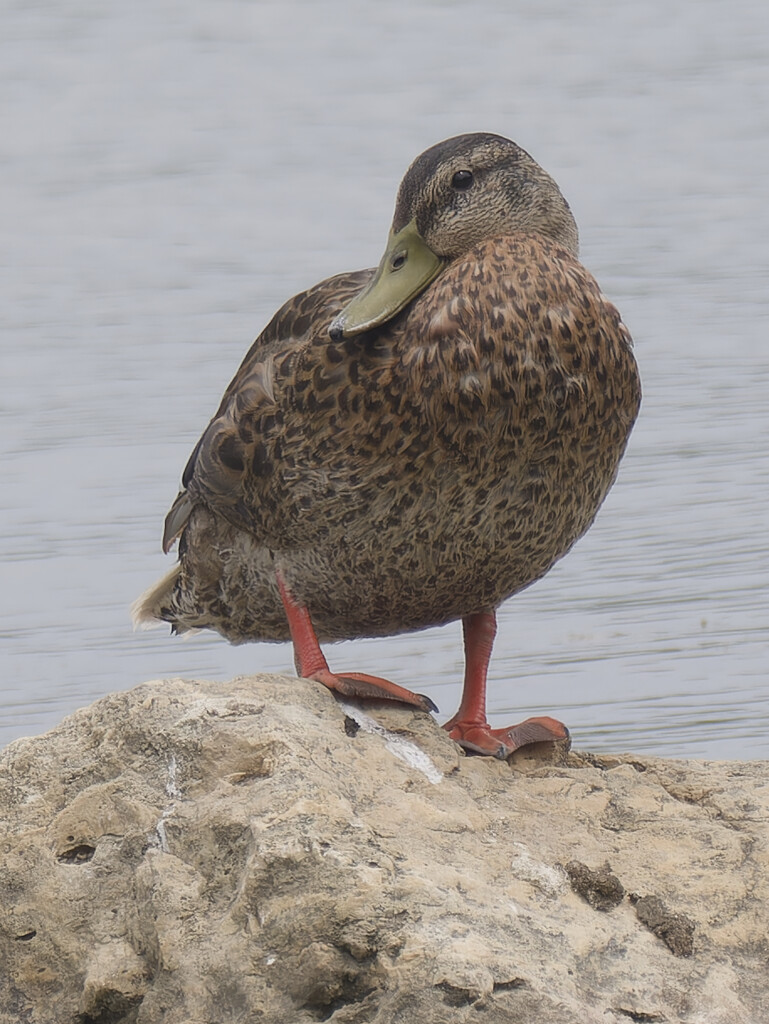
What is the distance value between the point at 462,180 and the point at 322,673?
3.25 feet

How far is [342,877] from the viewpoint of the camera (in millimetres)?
3016

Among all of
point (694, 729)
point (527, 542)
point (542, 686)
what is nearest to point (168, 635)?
point (542, 686)

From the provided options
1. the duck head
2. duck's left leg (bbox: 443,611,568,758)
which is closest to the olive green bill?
the duck head

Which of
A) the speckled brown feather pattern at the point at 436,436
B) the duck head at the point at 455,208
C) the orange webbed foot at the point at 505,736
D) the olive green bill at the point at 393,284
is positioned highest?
the duck head at the point at 455,208

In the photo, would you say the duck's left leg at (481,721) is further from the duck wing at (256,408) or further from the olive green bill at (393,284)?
the olive green bill at (393,284)

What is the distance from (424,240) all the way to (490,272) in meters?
0.23

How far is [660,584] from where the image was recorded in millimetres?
6324

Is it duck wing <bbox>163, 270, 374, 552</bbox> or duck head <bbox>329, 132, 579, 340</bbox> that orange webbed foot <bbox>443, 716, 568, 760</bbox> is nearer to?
duck wing <bbox>163, 270, 374, 552</bbox>

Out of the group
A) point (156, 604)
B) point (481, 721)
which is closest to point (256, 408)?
point (481, 721)

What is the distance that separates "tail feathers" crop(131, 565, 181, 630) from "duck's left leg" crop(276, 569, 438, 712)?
0.60m

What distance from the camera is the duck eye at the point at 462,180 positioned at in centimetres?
391

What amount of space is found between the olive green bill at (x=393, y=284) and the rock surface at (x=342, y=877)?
2.31ft

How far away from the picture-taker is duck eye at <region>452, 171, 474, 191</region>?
3.91 m

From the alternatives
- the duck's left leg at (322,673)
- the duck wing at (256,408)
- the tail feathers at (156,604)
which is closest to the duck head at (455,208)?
the duck wing at (256,408)
